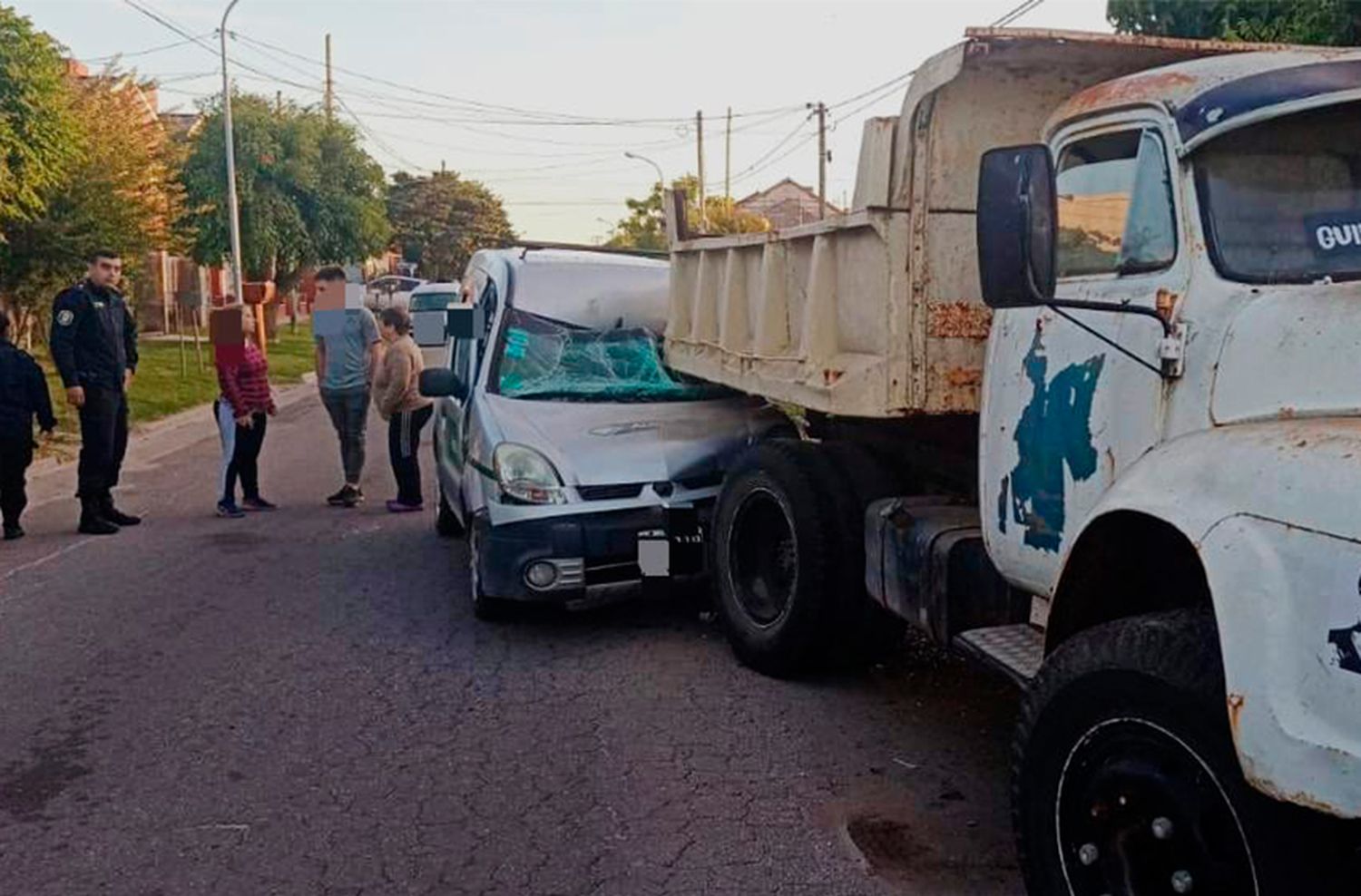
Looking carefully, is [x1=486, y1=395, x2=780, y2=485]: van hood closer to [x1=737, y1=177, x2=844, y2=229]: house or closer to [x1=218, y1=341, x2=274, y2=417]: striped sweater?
[x1=218, y1=341, x2=274, y2=417]: striped sweater

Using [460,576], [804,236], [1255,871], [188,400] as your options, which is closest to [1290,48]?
[804,236]

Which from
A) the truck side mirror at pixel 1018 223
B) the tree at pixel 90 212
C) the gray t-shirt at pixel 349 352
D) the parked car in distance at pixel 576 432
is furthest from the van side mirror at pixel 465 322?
the tree at pixel 90 212

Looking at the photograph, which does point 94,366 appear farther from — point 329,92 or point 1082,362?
point 329,92

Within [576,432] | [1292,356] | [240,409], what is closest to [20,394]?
[240,409]

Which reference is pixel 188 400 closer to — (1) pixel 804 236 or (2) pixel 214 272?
(1) pixel 804 236

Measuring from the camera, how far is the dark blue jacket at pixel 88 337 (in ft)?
30.6

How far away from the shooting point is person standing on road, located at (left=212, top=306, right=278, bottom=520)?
10.1 m

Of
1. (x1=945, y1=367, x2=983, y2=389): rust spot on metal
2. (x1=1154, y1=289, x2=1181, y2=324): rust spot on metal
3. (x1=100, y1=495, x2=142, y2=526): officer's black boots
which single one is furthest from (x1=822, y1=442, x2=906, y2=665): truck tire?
(x1=100, y1=495, x2=142, y2=526): officer's black boots

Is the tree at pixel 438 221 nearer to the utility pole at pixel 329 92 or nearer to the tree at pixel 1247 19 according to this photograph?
the utility pole at pixel 329 92

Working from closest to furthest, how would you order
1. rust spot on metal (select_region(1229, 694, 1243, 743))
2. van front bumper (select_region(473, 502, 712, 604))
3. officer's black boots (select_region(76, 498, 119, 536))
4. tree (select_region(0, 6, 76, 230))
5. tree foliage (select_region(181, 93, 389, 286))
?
rust spot on metal (select_region(1229, 694, 1243, 743)) → van front bumper (select_region(473, 502, 712, 604)) → officer's black boots (select_region(76, 498, 119, 536)) → tree (select_region(0, 6, 76, 230)) → tree foliage (select_region(181, 93, 389, 286))

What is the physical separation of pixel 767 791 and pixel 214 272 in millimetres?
38487

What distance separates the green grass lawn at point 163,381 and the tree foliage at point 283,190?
111 inches

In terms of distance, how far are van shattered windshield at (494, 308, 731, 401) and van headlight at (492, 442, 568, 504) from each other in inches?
27.7

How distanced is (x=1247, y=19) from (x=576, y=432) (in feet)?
28.8
